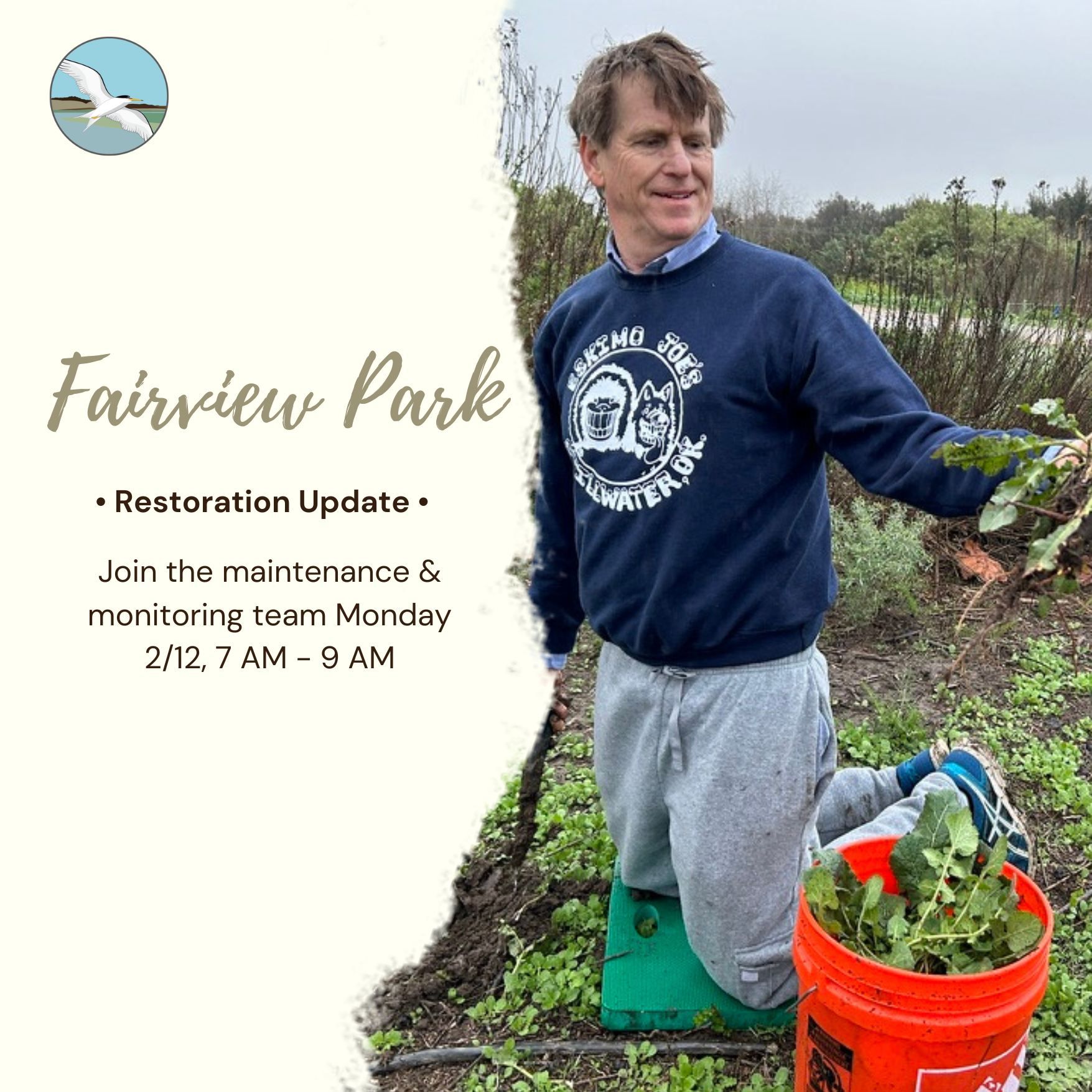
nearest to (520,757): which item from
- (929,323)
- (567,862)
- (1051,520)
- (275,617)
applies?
(567,862)

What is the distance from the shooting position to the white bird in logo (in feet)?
10.9

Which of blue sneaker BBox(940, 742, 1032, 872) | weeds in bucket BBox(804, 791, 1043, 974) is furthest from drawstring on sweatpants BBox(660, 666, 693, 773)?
blue sneaker BBox(940, 742, 1032, 872)

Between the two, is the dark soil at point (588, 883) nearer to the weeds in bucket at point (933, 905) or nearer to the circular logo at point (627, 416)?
the weeds in bucket at point (933, 905)

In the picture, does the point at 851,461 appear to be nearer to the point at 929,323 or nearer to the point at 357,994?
the point at 357,994

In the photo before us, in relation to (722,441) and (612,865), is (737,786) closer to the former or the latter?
(722,441)

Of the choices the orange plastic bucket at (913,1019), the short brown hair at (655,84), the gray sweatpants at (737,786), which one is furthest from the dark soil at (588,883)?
the short brown hair at (655,84)

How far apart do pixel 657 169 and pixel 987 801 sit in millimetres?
1601

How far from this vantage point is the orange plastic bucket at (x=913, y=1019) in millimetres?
1623

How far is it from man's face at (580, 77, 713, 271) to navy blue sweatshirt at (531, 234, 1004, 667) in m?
0.08

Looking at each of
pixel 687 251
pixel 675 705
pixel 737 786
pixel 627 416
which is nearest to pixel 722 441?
pixel 627 416

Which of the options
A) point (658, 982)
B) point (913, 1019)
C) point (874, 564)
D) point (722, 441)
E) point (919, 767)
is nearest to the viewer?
point (913, 1019)

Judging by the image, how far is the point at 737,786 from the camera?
2.11m

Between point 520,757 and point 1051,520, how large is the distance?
6.86ft

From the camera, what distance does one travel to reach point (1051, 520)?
1.57 metres
